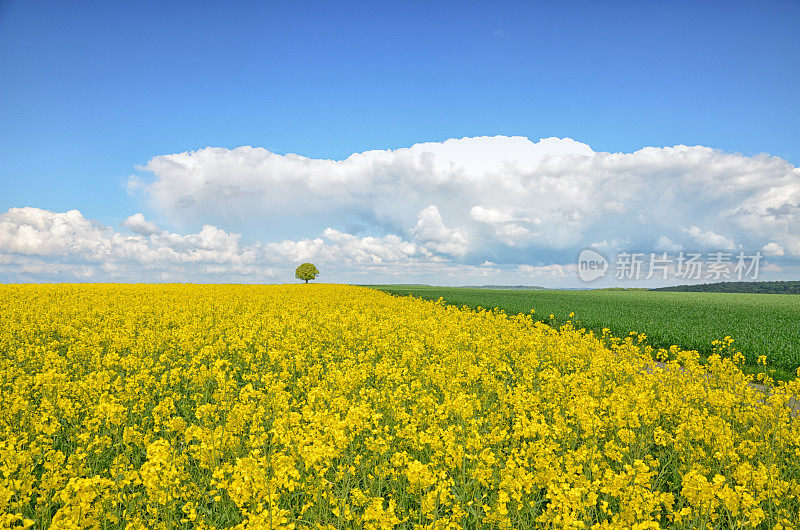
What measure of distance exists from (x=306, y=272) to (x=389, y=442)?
9062 cm

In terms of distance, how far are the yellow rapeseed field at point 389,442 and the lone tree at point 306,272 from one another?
82076mm

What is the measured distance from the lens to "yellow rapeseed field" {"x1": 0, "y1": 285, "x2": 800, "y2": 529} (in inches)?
156

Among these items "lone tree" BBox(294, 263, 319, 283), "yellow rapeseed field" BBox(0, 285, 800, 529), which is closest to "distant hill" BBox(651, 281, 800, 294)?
"lone tree" BBox(294, 263, 319, 283)

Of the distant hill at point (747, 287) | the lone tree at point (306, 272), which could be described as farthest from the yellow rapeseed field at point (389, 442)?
the distant hill at point (747, 287)

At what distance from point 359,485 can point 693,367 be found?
8.47 m

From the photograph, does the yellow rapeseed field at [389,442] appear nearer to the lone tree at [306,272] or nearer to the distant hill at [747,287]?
the lone tree at [306,272]

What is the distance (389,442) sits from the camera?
5.24m

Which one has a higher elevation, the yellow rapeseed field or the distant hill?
the distant hill

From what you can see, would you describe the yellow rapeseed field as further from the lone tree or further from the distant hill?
the distant hill

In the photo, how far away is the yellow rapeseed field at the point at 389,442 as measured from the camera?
3959 millimetres

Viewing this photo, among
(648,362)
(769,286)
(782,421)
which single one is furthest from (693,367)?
(769,286)

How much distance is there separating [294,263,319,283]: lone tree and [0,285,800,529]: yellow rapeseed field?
82.1 m

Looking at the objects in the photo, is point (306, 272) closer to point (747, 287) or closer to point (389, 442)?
point (389, 442)

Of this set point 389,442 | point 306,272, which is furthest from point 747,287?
point 389,442
